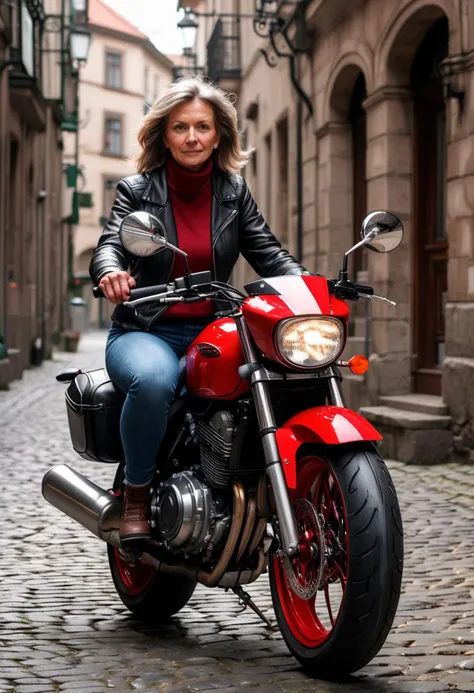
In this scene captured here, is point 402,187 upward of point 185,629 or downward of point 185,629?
upward

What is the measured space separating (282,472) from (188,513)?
43cm

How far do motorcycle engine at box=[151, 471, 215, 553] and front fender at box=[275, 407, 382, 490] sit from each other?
0.40 meters

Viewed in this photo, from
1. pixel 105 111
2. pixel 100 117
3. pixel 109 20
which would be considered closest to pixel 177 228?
pixel 100 117

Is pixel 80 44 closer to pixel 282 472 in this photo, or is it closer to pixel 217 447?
pixel 217 447

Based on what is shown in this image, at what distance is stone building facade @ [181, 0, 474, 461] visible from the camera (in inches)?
396

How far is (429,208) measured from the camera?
475 inches

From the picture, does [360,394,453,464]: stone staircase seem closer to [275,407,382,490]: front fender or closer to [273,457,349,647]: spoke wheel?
[273,457,349,647]: spoke wheel

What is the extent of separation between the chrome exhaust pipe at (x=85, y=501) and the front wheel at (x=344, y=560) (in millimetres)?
750

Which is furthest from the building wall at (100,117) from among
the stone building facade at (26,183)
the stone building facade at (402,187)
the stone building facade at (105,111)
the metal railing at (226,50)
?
the stone building facade at (402,187)

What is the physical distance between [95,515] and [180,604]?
0.51 m

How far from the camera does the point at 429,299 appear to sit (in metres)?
12.0

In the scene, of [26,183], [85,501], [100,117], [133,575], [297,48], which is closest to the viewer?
[85,501]

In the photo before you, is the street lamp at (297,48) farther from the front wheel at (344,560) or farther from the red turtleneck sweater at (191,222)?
the front wheel at (344,560)

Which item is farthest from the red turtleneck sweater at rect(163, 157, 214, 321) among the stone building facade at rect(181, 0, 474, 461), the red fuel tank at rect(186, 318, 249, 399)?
the stone building facade at rect(181, 0, 474, 461)
